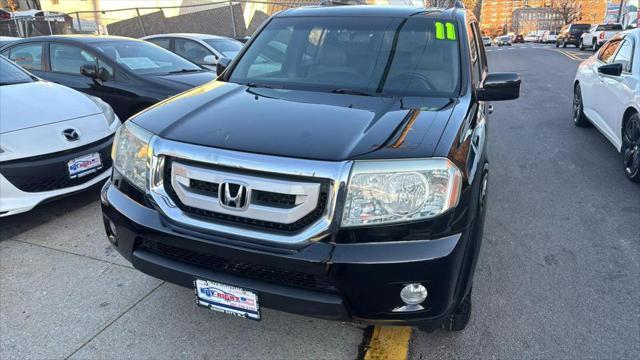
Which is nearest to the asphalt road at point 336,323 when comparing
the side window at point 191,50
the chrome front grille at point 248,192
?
the chrome front grille at point 248,192

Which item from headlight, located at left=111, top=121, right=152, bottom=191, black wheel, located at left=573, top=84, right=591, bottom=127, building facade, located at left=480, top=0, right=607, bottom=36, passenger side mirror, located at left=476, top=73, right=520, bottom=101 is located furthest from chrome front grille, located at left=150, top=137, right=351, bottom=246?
building facade, located at left=480, top=0, right=607, bottom=36

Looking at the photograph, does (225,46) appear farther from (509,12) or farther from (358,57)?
(509,12)

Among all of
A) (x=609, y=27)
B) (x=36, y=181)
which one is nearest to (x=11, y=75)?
(x=36, y=181)

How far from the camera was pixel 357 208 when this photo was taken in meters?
1.93

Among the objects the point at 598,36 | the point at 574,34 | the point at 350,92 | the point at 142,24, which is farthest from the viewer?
the point at 574,34

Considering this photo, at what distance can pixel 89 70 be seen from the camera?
228 inches

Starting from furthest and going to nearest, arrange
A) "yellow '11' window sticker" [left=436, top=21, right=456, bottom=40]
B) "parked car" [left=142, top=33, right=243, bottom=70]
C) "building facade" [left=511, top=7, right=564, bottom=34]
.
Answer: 1. "building facade" [left=511, top=7, right=564, bottom=34]
2. "parked car" [left=142, top=33, right=243, bottom=70]
3. "yellow '11' window sticker" [left=436, top=21, right=456, bottom=40]

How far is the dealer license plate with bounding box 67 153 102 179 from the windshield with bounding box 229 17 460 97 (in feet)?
5.31

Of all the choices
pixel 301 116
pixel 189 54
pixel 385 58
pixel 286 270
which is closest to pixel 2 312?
pixel 286 270

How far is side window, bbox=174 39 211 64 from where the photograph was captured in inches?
354

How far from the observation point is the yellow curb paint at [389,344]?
2432 millimetres

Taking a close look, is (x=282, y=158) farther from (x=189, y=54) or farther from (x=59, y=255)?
(x=189, y=54)

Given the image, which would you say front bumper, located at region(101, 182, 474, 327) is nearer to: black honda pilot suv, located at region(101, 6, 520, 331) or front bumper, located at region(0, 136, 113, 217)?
black honda pilot suv, located at region(101, 6, 520, 331)

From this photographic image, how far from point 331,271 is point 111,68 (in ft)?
16.9
